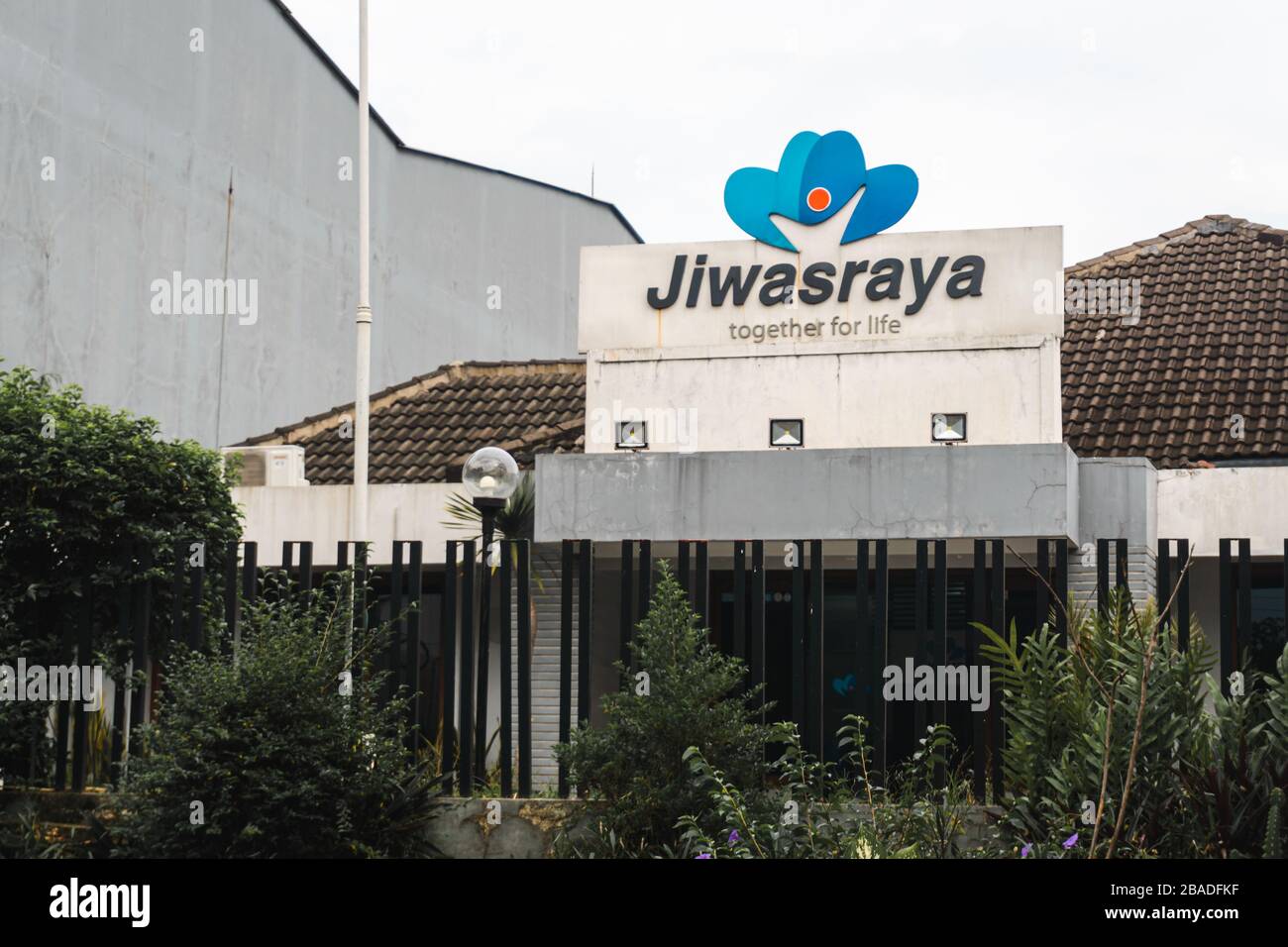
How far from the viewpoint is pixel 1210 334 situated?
22.1 m

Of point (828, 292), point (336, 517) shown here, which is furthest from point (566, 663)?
point (336, 517)

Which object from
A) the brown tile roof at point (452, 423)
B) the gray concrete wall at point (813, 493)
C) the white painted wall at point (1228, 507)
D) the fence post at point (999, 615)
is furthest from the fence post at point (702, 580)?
the brown tile roof at point (452, 423)

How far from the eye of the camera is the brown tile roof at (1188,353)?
63.8 ft

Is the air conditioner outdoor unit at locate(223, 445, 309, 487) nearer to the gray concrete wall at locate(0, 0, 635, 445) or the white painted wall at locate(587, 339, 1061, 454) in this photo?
the gray concrete wall at locate(0, 0, 635, 445)

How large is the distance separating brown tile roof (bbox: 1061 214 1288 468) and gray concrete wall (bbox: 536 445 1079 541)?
13.7 feet

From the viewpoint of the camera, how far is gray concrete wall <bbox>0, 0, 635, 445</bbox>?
22.1m

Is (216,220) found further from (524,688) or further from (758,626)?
(758,626)

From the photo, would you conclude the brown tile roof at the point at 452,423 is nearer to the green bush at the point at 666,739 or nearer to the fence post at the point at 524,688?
the fence post at the point at 524,688

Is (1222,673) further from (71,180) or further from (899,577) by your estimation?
(71,180)

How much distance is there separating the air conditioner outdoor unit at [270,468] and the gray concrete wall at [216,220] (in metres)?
4.12

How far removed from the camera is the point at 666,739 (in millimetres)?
9852
